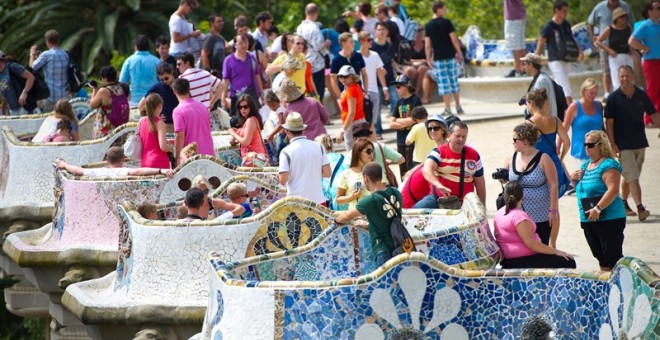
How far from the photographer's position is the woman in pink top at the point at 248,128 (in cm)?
1520

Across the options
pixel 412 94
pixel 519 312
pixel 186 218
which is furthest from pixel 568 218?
pixel 519 312

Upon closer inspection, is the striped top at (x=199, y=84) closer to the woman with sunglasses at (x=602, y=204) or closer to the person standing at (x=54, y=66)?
the person standing at (x=54, y=66)

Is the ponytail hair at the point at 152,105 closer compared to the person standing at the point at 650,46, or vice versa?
the ponytail hair at the point at 152,105

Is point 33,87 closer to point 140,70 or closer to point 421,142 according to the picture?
point 140,70

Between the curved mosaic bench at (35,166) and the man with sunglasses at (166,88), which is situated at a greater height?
the man with sunglasses at (166,88)

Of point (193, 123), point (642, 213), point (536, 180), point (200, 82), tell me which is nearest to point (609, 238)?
point (536, 180)

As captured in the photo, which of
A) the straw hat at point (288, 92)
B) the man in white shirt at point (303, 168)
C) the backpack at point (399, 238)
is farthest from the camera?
the straw hat at point (288, 92)

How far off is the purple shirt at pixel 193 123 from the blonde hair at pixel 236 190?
8.18 feet

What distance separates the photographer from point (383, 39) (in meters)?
22.3

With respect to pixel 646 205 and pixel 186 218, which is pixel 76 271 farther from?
pixel 646 205

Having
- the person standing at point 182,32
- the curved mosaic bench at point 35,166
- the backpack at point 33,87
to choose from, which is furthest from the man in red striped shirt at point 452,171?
the backpack at point 33,87

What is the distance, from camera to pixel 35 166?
16859 millimetres

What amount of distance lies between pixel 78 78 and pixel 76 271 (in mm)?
7102

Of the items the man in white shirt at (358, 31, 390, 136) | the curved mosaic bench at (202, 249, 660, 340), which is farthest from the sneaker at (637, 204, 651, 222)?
the curved mosaic bench at (202, 249, 660, 340)
